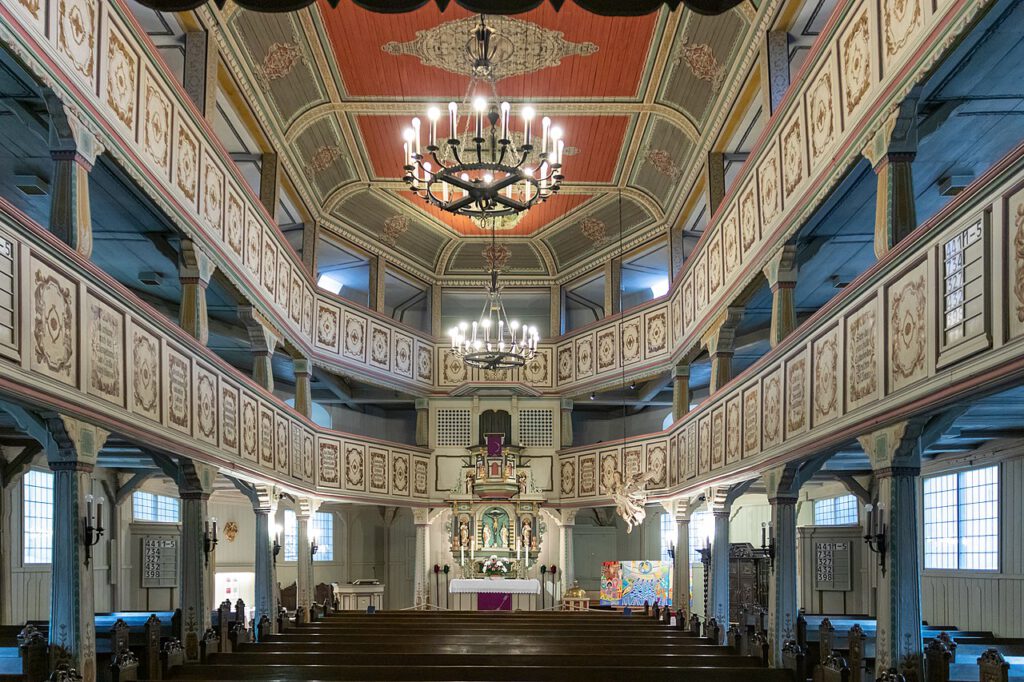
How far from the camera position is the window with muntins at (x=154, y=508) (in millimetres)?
26031

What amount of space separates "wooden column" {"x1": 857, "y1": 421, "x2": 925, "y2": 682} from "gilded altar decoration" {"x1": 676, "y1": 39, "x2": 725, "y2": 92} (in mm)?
9749

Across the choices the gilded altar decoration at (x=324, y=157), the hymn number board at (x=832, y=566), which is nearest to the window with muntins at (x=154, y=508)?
the gilded altar decoration at (x=324, y=157)

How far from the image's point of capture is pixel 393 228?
28.9 m

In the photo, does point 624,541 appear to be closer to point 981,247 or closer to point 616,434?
point 616,434

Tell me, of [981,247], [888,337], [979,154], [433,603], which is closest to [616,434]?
[433,603]

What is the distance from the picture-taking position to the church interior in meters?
10.6

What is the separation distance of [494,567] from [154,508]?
386 inches

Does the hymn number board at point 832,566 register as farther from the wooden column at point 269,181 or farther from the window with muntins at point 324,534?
the wooden column at point 269,181

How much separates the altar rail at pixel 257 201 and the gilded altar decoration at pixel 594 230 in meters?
3.13

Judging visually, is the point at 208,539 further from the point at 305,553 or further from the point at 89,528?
the point at 305,553

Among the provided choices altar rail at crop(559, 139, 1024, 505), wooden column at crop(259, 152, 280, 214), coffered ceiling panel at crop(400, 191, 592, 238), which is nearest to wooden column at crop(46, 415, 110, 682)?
altar rail at crop(559, 139, 1024, 505)

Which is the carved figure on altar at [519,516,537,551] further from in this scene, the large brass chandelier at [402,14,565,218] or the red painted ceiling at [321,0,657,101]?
the large brass chandelier at [402,14,565,218]

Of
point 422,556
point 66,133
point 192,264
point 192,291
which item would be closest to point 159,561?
point 422,556

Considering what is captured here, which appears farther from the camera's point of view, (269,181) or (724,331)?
(269,181)
